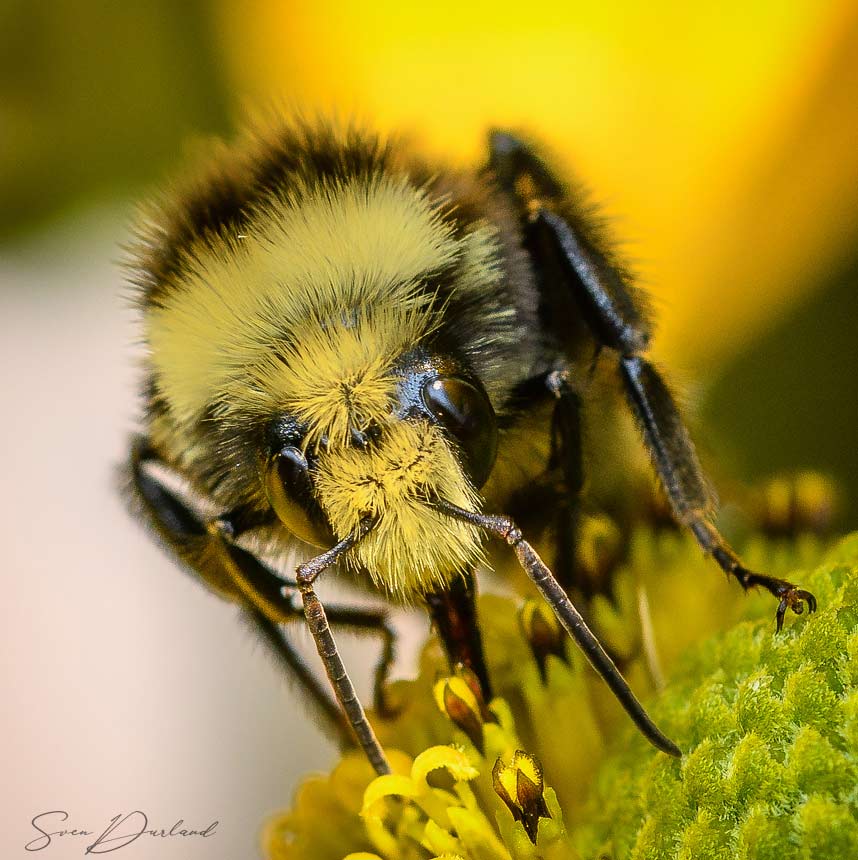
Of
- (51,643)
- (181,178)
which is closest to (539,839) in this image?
(181,178)

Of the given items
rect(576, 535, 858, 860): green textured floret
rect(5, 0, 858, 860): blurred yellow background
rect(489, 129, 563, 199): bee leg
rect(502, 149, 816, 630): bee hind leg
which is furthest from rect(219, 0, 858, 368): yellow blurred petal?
rect(576, 535, 858, 860): green textured floret

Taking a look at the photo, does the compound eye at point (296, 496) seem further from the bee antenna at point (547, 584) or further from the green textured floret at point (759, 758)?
the green textured floret at point (759, 758)

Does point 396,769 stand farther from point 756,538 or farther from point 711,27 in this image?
point 711,27

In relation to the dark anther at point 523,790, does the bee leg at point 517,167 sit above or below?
above

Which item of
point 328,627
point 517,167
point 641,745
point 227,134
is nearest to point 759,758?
point 641,745

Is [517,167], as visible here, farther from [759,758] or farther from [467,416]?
[759,758]

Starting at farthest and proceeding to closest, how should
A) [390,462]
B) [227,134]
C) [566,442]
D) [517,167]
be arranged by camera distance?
[227,134], [517,167], [566,442], [390,462]
